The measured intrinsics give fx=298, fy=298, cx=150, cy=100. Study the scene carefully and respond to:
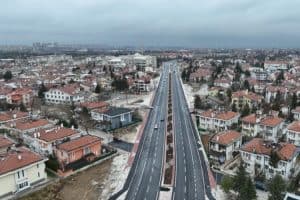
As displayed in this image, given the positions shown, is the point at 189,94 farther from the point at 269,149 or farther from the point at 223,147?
the point at 269,149

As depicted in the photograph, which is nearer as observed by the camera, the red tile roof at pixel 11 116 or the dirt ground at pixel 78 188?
the dirt ground at pixel 78 188

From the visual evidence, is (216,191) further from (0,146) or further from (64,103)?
(64,103)

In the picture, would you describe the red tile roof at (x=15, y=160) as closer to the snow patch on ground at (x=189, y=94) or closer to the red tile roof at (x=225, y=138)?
the red tile roof at (x=225, y=138)

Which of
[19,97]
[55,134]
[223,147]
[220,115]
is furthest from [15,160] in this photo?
[19,97]

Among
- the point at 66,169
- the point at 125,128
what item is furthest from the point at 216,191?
the point at 125,128

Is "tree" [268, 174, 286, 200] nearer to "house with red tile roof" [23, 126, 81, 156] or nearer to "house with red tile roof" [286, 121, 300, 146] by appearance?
"house with red tile roof" [286, 121, 300, 146]

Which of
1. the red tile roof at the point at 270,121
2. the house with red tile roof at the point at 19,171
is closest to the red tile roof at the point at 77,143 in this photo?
the house with red tile roof at the point at 19,171
